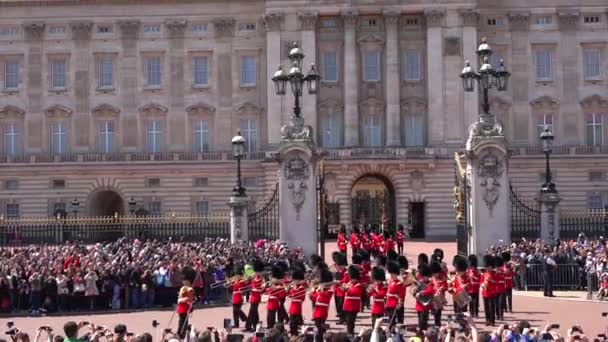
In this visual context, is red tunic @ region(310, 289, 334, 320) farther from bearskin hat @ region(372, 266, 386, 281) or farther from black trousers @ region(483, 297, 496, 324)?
black trousers @ region(483, 297, 496, 324)

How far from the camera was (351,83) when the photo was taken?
58531 millimetres

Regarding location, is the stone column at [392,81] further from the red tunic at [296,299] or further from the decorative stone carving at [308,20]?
the red tunic at [296,299]

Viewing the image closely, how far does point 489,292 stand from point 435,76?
36677 mm

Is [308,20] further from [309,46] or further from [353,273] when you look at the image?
[353,273]

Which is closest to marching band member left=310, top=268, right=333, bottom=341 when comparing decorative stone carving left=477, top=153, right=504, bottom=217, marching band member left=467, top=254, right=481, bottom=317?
marching band member left=467, top=254, right=481, bottom=317

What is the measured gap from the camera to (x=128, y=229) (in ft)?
157

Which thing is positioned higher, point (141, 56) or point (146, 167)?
point (141, 56)

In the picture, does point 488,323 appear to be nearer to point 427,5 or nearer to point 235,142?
point 235,142

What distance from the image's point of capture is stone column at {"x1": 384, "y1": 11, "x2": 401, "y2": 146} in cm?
5812

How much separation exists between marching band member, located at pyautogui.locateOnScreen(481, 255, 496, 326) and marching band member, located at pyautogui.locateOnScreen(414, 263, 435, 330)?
7.22ft

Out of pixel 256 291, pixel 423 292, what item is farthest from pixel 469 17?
pixel 423 292

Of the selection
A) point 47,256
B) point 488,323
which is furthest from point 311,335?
point 47,256

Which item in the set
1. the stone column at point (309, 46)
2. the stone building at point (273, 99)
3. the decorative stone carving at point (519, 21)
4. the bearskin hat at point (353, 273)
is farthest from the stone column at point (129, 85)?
the bearskin hat at point (353, 273)

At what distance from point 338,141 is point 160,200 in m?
11.3
